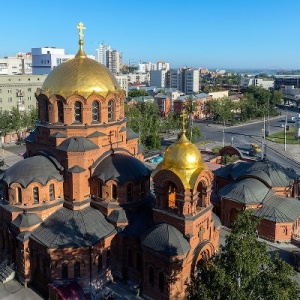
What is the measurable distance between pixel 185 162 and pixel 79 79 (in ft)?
25.4

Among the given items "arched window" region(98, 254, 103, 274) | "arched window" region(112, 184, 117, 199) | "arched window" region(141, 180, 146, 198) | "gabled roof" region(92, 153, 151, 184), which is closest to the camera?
"arched window" region(98, 254, 103, 274)

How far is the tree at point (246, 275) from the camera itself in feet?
35.7

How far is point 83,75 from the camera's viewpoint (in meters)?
19.5

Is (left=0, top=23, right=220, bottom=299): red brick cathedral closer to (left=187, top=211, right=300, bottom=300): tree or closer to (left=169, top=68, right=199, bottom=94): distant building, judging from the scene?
(left=187, top=211, right=300, bottom=300): tree

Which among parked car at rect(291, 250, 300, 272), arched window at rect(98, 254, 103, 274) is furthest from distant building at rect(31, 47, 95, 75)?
parked car at rect(291, 250, 300, 272)

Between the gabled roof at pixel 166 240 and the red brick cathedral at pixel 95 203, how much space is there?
0.16 feet

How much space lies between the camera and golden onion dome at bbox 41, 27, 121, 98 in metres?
19.3

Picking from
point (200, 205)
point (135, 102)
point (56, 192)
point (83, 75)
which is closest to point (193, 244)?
point (200, 205)

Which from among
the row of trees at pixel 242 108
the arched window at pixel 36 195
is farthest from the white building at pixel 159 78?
the arched window at pixel 36 195

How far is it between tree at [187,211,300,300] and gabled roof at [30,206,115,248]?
756 centimetres

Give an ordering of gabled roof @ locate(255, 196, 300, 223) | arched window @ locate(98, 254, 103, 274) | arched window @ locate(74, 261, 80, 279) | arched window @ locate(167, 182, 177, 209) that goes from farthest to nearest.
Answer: gabled roof @ locate(255, 196, 300, 223), arched window @ locate(98, 254, 103, 274), arched window @ locate(74, 261, 80, 279), arched window @ locate(167, 182, 177, 209)

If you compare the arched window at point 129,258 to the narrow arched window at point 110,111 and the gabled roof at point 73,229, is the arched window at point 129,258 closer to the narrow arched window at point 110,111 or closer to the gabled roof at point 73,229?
the gabled roof at point 73,229

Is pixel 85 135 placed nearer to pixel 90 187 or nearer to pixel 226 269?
pixel 90 187

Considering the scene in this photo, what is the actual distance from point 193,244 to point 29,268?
8.71 metres
